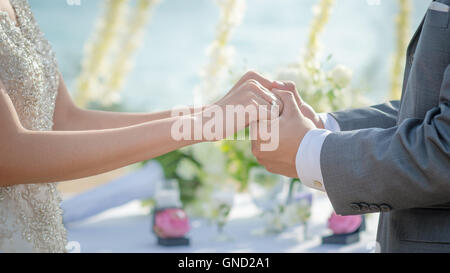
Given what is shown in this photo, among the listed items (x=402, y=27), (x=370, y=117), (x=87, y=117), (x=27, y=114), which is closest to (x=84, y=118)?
(x=87, y=117)

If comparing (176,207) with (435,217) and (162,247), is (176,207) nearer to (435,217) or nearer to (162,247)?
(162,247)

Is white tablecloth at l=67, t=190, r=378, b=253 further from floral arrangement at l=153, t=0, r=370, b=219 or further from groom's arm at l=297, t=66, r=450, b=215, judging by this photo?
groom's arm at l=297, t=66, r=450, b=215

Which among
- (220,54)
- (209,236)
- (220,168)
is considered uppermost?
(220,54)

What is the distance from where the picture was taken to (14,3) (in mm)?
1263

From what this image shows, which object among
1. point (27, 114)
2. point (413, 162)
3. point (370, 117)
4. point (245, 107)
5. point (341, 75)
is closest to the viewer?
point (413, 162)

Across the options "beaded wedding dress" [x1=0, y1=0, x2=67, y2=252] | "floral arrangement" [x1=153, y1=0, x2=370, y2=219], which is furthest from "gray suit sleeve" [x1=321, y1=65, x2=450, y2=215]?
"floral arrangement" [x1=153, y1=0, x2=370, y2=219]

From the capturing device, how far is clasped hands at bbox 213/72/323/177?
1205 mm

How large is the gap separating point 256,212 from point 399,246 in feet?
4.00

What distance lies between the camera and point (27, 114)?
116cm

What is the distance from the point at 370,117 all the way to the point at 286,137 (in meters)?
0.31

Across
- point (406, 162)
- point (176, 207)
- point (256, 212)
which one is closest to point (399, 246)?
point (406, 162)

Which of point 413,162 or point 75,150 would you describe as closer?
point 413,162

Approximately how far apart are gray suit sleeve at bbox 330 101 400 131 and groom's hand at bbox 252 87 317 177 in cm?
17

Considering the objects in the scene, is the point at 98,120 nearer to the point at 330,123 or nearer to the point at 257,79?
the point at 257,79
